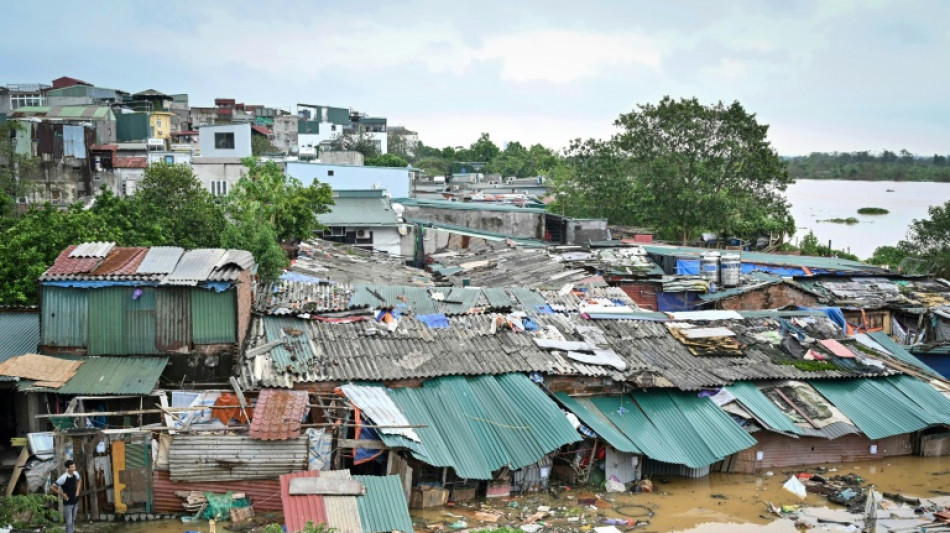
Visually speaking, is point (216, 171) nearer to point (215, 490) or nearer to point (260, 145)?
point (260, 145)

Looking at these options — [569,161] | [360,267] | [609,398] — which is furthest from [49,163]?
[609,398]

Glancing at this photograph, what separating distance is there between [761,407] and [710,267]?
8277 mm

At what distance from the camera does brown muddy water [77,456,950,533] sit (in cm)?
1143

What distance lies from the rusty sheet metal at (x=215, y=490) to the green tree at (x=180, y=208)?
9081mm

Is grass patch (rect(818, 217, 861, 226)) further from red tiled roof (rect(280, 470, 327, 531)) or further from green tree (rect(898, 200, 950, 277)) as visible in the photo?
red tiled roof (rect(280, 470, 327, 531))

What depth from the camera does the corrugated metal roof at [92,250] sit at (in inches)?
506

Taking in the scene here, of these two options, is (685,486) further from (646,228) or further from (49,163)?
(49,163)

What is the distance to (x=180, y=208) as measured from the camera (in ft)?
65.3

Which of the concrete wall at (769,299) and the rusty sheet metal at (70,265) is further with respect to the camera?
the concrete wall at (769,299)

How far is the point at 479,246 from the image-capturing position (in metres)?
27.7

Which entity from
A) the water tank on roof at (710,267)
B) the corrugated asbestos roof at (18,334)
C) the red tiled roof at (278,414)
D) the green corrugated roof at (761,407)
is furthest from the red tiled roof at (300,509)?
the water tank on roof at (710,267)

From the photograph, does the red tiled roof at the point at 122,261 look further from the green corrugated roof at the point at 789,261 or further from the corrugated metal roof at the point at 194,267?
the green corrugated roof at the point at 789,261

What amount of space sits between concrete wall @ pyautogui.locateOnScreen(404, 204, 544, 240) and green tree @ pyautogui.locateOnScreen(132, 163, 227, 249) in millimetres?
14386

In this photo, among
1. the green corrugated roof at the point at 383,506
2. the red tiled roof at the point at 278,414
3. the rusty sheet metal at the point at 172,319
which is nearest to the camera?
the green corrugated roof at the point at 383,506
